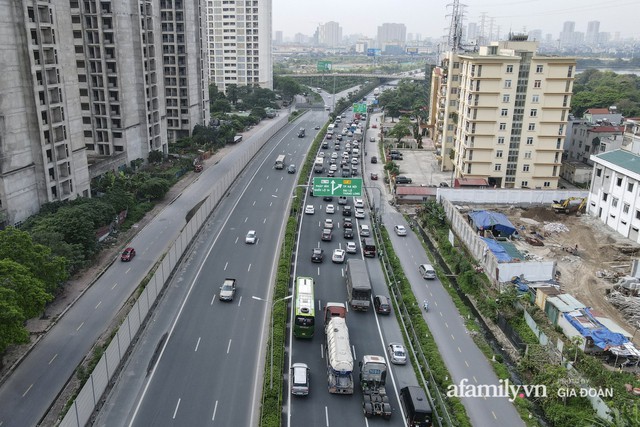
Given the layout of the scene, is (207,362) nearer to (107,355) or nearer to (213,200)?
(107,355)

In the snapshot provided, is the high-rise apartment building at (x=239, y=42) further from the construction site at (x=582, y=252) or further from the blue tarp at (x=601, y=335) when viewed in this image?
the blue tarp at (x=601, y=335)

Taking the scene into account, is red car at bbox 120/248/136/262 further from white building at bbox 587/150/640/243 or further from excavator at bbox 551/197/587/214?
white building at bbox 587/150/640/243

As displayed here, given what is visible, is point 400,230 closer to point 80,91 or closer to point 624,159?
point 624,159

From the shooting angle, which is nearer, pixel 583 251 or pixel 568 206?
pixel 583 251

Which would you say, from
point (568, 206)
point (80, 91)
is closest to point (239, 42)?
point (80, 91)

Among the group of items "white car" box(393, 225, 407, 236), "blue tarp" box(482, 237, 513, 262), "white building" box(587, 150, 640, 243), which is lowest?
"white car" box(393, 225, 407, 236)

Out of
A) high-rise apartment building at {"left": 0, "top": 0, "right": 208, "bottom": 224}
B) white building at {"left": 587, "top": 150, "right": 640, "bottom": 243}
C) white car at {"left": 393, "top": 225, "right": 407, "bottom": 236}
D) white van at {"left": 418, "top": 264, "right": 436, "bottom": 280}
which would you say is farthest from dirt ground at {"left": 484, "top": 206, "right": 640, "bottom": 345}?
high-rise apartment building at {"left": 0, "top": 0, "right": 208, "bottom": 224}
